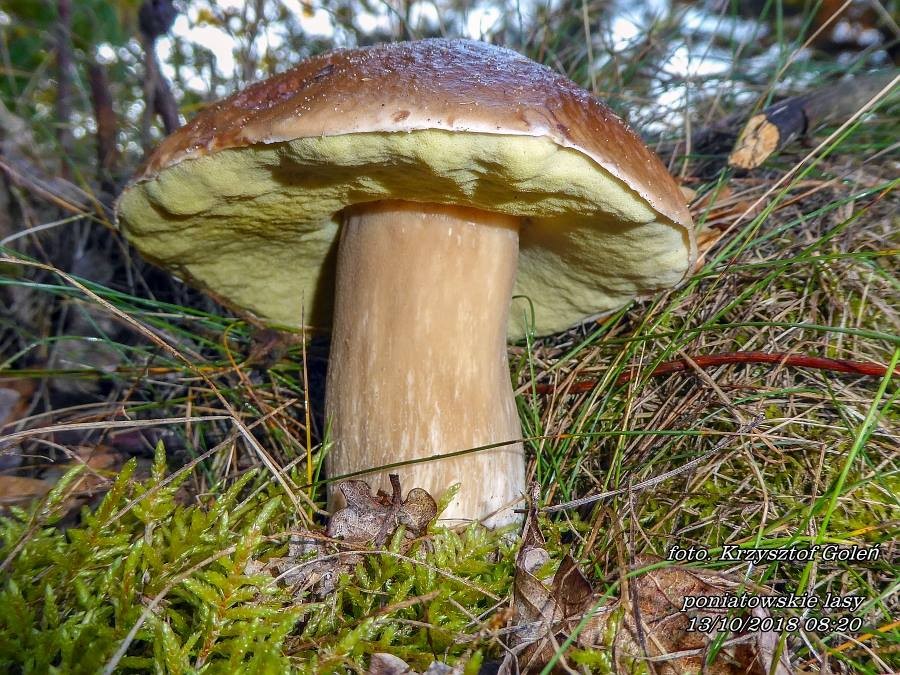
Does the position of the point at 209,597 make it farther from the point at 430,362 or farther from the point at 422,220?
the point at 422,220

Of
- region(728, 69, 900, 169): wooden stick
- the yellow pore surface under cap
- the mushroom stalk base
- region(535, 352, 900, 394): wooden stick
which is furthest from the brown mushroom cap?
region(728, 69, 900, 169): wooden stick

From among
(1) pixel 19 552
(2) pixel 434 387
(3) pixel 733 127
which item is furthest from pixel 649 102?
(1) pixel 19 552

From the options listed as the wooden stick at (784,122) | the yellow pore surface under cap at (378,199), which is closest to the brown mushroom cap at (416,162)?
the yellow pore surface under cap at (378,199)

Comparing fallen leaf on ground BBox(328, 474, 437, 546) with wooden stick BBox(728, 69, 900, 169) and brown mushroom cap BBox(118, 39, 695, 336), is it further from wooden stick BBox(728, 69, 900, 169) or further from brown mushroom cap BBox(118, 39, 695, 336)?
wooden stick BBox(728, 69, 900, 169)

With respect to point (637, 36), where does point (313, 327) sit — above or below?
below

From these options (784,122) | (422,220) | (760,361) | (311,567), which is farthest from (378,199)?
(784,122)

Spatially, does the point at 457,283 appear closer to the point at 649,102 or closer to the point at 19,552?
the point at 19,552
